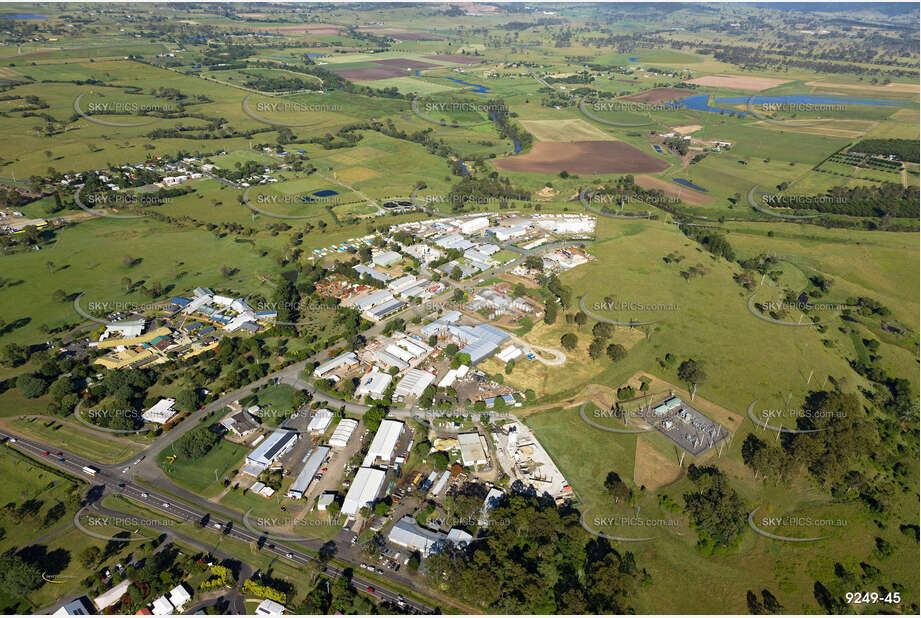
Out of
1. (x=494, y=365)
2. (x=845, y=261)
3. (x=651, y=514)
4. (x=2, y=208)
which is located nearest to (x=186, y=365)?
(x=494, y=365)

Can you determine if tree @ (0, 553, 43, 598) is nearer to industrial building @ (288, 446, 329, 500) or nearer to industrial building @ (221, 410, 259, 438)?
industrial building @ (221, 410, 259, 438)

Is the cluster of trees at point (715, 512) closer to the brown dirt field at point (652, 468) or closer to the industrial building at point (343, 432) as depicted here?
the brown dirt field at point (652, 468)

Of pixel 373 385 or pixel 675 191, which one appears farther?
pixel 675 191

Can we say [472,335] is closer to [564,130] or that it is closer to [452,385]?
[452,385]

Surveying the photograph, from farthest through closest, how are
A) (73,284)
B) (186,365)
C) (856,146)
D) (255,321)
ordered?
(856,146), (73,284), (255,321), (186,365)

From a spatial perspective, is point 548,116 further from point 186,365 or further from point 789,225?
point 186,365

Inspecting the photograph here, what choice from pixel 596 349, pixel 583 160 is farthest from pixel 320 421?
pixel 583 160
